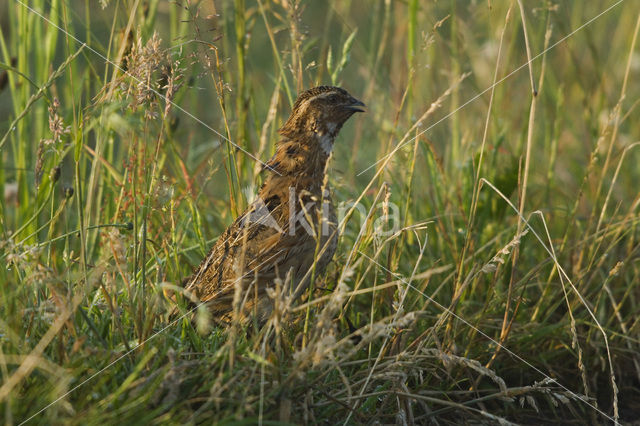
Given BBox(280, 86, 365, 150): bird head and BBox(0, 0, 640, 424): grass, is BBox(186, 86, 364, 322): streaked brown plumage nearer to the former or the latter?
BBox(280, 86, 365, 150): bird head

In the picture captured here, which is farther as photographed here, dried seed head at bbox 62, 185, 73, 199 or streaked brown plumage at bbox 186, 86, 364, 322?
streaked brown plumage at bbox 186, 86, 364, 322

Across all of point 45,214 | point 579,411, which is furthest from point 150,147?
point 579,411

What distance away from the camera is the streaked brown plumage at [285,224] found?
272cm

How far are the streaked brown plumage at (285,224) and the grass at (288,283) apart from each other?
10cm

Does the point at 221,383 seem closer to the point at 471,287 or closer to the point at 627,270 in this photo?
the point at 471,287

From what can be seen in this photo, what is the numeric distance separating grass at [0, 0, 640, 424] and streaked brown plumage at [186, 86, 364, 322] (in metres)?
0.10

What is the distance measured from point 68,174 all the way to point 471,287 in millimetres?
3033

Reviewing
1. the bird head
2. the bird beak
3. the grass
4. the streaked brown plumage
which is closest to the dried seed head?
the grass

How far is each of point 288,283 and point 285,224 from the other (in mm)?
229

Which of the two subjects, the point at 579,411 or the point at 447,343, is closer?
the point at 447,343

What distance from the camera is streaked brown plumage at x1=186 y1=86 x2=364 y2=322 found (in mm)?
2717

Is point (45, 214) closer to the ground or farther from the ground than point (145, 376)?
farther from the ground

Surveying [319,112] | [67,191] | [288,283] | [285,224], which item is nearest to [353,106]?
[319,112]

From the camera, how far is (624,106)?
17.1ft
